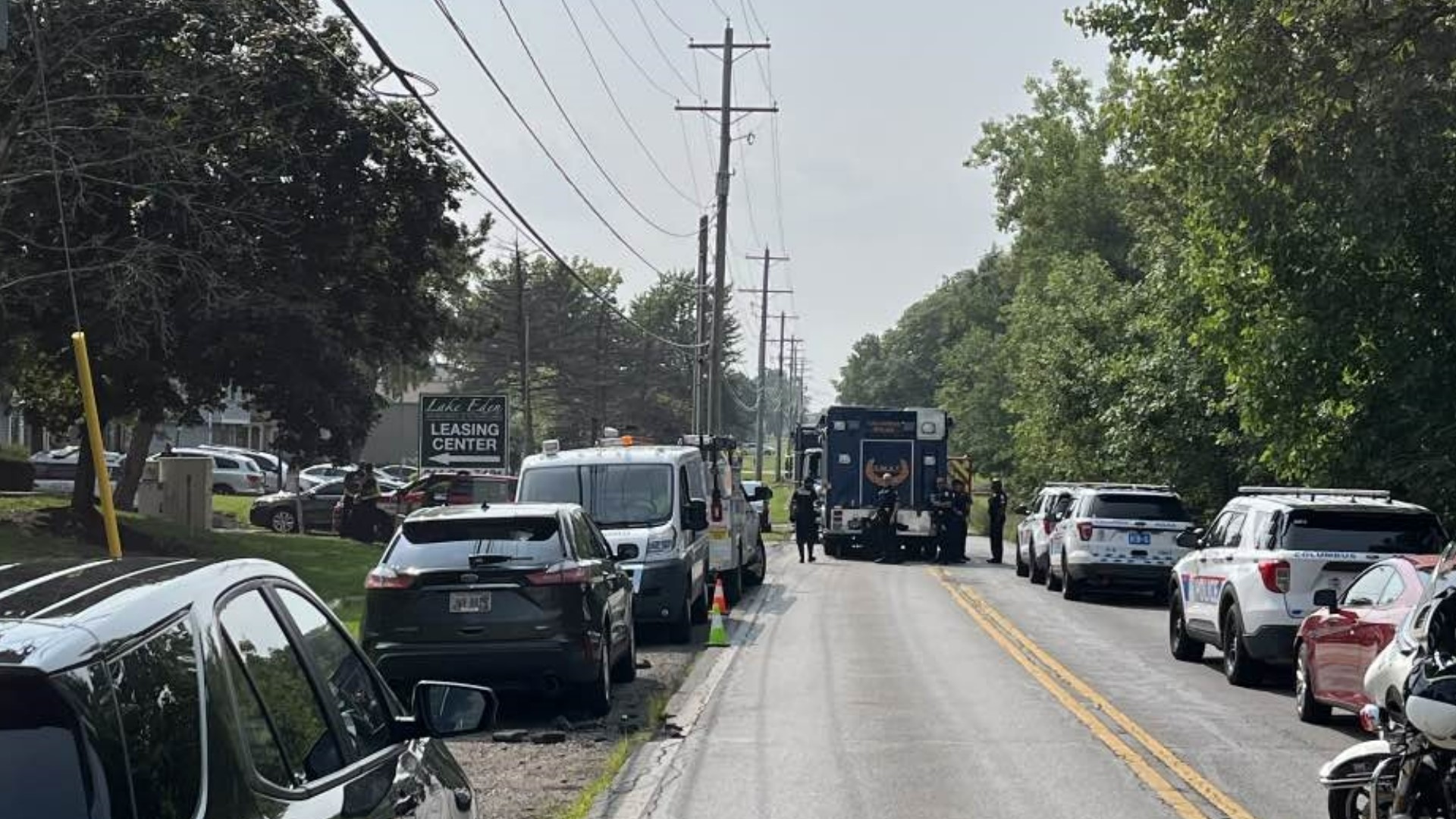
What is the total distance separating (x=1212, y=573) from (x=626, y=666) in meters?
5.91

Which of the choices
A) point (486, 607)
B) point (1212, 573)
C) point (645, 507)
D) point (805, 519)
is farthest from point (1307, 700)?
point (805, 519)

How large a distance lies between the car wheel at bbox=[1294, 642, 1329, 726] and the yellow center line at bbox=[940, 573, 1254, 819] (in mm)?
1330

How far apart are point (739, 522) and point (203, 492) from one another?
49.2 ft

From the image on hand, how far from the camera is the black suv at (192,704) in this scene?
10.4 ft

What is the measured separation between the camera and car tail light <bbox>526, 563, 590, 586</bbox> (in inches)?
552

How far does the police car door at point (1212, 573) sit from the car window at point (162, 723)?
1510 centimetres

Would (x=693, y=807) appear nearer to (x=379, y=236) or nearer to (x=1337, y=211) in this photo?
(x=1337, y=211)

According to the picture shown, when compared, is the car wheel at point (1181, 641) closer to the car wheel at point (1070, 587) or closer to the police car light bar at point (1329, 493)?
the police car light bar at point (1329, 493)

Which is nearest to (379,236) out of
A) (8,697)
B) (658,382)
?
(8,697)

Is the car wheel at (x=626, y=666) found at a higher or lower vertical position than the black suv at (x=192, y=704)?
lower

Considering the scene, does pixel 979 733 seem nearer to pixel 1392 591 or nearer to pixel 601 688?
pixel 601 688

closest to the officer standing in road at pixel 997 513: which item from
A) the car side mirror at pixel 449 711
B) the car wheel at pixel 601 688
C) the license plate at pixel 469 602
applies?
the car wheel at pixel 601 688

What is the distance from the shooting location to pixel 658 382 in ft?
403

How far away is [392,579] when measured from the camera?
1394 cm
